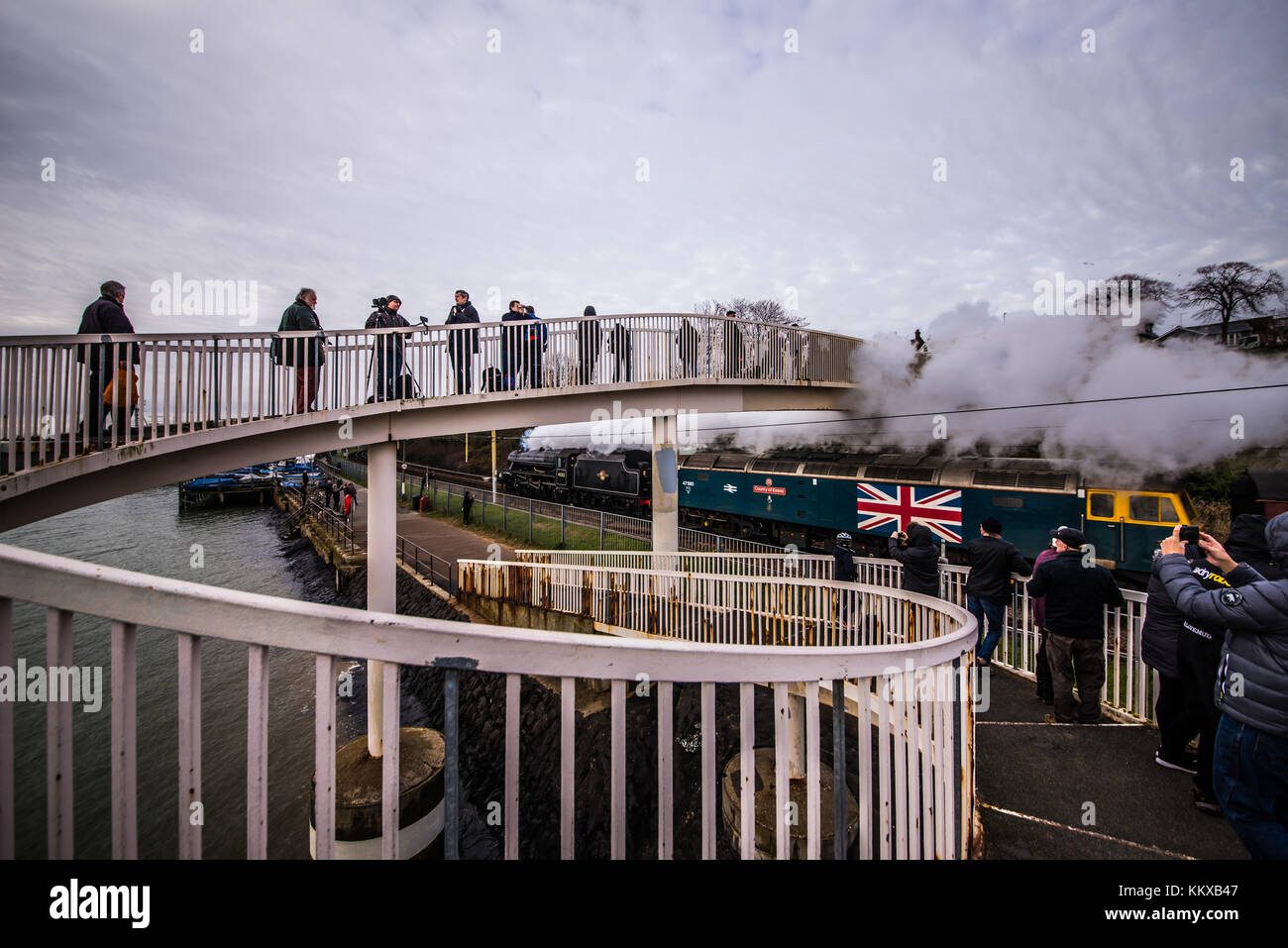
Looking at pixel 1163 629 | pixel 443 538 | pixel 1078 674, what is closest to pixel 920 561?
pixel 1078 674

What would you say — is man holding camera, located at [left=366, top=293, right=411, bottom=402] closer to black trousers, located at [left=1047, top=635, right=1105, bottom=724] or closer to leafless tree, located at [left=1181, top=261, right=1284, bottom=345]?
black trousers, located at [left=1047, top=635, right=1105, bottom=724]

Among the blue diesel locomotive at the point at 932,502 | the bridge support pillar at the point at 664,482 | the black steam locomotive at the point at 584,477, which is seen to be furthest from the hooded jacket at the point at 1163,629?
the black steam locomotive at the point at 584,477

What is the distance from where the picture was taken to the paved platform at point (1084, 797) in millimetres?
3432

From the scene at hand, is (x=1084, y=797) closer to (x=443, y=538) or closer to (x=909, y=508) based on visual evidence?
(x=909, y=508)

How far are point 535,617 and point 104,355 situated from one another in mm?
7731

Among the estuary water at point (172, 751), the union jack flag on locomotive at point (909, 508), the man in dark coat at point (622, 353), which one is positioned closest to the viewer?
the estuary water at point (172, 751)

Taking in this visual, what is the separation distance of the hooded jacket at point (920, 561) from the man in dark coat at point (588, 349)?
4872 mm

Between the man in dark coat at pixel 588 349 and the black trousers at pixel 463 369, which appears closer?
the black trousers at pixel 463 369

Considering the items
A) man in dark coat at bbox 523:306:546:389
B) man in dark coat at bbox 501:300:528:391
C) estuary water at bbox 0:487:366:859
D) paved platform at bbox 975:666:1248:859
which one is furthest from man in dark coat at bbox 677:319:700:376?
estuary water at bbox 0:487:366:859

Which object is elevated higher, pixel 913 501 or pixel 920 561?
pixel 913 501

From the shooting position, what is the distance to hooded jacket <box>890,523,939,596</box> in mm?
6078

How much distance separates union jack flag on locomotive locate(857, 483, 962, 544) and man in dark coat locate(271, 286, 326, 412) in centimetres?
1145

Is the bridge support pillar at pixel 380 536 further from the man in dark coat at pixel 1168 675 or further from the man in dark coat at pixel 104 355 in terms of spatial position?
the man in dark coat at pixel 1168 675

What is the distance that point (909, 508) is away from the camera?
1278 cm
